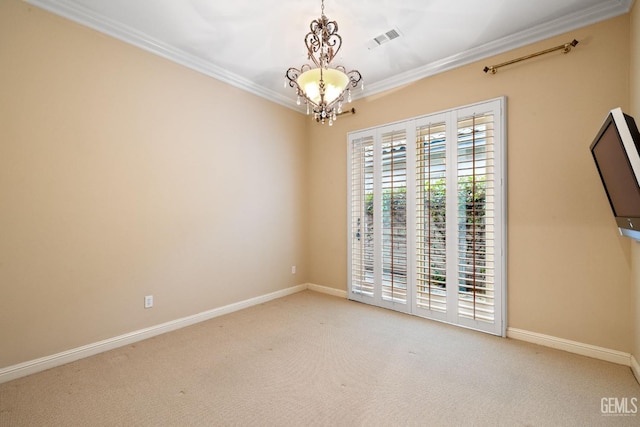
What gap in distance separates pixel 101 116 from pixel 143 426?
245cm

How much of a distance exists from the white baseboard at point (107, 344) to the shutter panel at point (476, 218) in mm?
2574

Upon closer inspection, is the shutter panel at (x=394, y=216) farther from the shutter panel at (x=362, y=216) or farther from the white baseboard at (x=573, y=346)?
the white baseboard at (x=573, y=346)

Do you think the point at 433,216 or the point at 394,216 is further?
the point at 394,216

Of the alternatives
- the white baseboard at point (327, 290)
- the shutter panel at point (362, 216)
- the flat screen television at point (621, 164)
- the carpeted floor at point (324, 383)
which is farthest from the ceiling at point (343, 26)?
the white baseboard at point (327, 290)

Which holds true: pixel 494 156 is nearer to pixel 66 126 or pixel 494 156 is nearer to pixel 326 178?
pixel 326 178

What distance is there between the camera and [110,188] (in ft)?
8.66

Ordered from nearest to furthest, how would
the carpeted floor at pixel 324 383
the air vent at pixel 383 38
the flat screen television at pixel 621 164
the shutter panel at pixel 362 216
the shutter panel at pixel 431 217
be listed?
the flat screen television at pixel 621 164, the carpeted floor at pixel 324 383, the air vent at pixel 383 38, the shutter panel at pixel 431 217, the shutter panel at pixel 362 216

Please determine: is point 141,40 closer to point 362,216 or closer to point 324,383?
point 362,216

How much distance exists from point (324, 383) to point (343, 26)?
297 cm

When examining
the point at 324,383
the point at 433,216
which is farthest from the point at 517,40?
the point at 324,383

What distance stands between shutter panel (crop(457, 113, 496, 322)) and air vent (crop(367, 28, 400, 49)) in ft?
3.66

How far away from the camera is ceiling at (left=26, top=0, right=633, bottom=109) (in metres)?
2.38

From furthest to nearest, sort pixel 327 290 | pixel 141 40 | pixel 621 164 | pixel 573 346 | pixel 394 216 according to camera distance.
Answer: pixel 327 290 < pixel 394 216 < pixel 141 40 < pixel 573 346 < pixel 621 164

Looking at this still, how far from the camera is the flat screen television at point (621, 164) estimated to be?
1.58 metres
